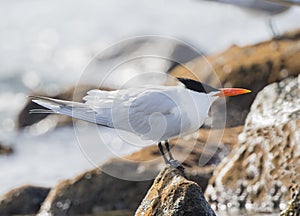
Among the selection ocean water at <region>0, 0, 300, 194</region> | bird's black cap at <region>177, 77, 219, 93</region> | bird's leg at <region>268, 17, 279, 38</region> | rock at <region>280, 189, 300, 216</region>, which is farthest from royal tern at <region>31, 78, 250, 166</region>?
bird's leg at <region>268, 17, 279, 38</region>

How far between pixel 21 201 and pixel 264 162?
2912mm

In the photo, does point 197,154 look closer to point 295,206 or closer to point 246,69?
point 246,69

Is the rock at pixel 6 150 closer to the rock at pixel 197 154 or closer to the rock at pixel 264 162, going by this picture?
the rock at pixel 197 154

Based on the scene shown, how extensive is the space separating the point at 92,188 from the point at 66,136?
4.86 meters

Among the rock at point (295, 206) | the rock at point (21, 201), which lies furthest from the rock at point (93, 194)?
the rock at point (295, 206)

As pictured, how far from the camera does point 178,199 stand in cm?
723

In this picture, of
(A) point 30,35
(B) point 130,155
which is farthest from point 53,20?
(B) point 130,155

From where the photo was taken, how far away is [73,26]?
80.7 feet

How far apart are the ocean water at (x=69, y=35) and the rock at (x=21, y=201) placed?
308 cm

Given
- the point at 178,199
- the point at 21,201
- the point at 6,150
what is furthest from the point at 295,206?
the point at 6,150

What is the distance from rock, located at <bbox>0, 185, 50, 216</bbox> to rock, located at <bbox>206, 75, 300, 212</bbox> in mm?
2079

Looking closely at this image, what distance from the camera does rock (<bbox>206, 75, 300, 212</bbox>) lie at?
979cm

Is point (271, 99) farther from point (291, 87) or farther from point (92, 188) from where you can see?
point (92, 188)

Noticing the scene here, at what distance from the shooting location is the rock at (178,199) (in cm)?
721
